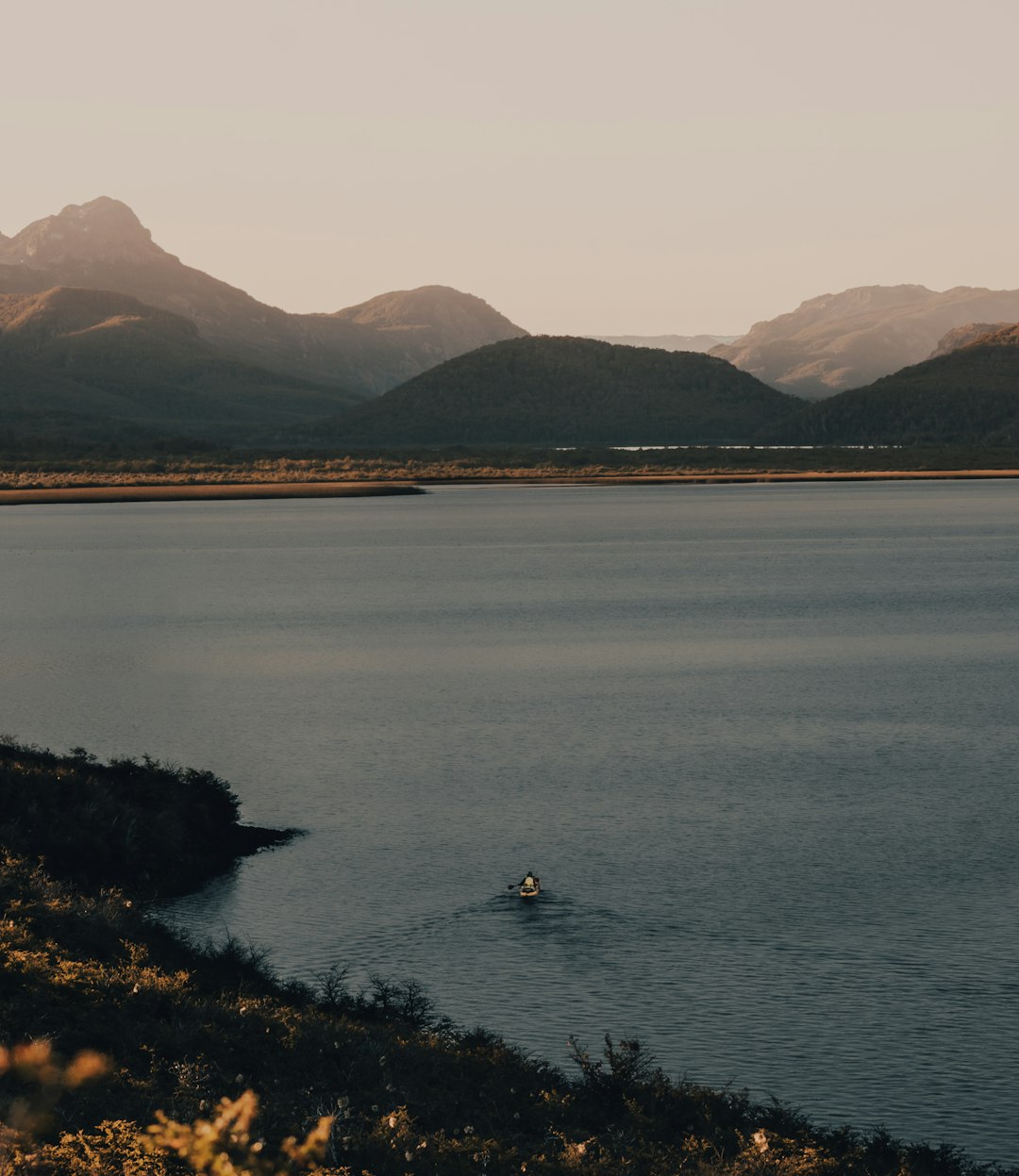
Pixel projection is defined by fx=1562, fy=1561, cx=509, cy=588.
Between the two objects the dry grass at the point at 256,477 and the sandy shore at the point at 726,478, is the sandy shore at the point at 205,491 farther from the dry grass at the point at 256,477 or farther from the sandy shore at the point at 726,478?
the sandy shore at the point at 726,478

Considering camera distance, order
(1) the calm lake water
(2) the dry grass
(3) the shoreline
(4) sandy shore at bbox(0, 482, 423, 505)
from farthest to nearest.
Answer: (2) the dry grass < (3) the shoreline < (4) sandy shore at bbox(0, 482, 423, 505) < (1) the calm lake water

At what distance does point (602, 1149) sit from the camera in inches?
531

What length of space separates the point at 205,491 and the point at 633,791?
14269 centimetres

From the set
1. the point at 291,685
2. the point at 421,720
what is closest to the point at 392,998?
the point at 421,720

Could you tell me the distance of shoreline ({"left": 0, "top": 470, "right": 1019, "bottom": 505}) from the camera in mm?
162500

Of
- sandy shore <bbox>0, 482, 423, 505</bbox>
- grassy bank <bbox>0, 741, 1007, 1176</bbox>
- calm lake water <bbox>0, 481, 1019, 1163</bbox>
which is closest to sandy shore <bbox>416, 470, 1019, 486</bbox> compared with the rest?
sandy shore <bbox>0, 482, 423, 505</bbox>

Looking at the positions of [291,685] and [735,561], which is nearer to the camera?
[291,685]

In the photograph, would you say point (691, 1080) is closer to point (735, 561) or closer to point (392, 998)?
point (392, 998)

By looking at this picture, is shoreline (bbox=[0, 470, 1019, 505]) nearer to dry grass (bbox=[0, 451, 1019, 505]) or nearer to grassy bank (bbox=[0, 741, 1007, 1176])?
dry grass (bbox=[0, 451, 1019, 505])

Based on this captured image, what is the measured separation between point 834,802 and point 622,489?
15516 cm

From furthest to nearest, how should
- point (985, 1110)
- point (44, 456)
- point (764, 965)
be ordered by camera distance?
point (44, 456), point (764, 965), point (985, 1110)

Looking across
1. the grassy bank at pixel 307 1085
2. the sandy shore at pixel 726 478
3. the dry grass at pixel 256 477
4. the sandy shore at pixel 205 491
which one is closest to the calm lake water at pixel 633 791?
the grassy bank at pixel 307 1085

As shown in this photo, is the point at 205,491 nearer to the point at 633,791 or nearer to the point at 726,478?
the point at 726,478

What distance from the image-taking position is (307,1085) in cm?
1460
